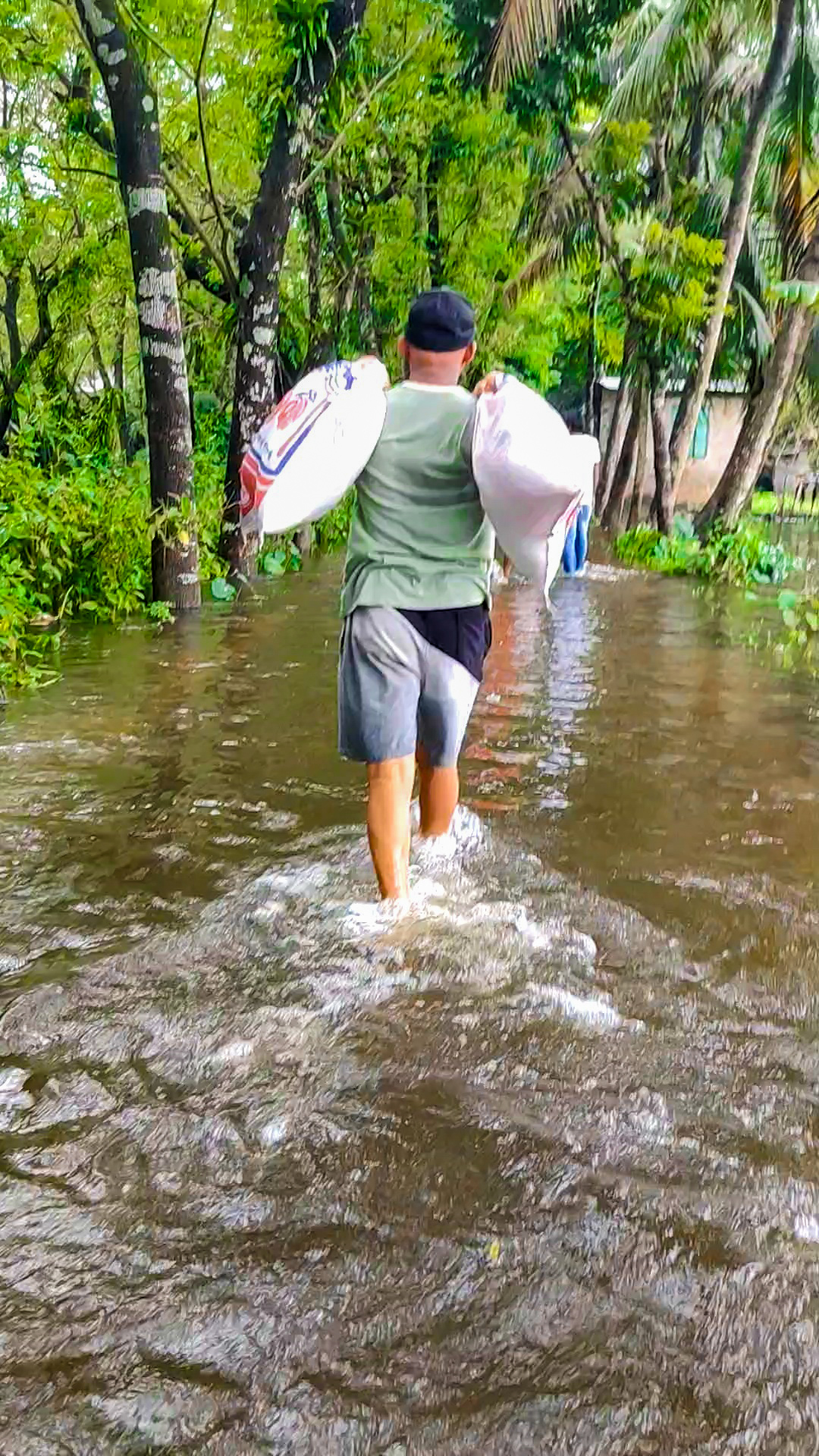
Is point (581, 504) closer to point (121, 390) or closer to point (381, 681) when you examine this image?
point (381, 681)

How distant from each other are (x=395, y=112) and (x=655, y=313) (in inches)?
162

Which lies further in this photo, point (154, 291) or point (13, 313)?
point (13, 313)

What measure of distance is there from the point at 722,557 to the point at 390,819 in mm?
10791

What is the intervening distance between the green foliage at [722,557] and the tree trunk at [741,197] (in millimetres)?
1810

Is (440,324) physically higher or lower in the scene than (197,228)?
lower

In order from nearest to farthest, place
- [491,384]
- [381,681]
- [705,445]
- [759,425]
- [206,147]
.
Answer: [491,384] < [381,681] < [206,147] < [759,425] < [705,445]

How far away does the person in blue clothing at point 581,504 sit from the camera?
10.9 ft

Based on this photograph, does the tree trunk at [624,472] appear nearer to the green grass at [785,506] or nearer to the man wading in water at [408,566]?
the green grass at [785,506]

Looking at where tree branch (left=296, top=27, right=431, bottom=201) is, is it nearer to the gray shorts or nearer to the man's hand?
the man's hand

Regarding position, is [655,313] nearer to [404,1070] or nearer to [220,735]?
[220,735]

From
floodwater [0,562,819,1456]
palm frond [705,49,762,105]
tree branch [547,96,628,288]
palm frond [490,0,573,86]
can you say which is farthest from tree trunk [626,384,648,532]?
floodwater [0,562,819,1456]

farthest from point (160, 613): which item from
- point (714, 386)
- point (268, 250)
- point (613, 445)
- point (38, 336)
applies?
point (714, 386)

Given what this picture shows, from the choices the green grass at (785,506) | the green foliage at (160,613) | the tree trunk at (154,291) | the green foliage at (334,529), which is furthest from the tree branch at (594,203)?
the green grass at (785,506)

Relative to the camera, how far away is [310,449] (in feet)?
10.8
